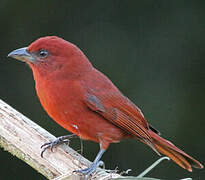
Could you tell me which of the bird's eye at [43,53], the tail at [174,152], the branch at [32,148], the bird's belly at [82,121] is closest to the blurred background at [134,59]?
the tail at [174,152]

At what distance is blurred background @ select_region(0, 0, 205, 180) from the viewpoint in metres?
6.87

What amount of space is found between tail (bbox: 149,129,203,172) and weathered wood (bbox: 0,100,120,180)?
1.22 meters

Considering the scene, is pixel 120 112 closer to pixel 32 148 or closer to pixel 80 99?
pixel 80 99

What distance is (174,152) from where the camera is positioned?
5238mm

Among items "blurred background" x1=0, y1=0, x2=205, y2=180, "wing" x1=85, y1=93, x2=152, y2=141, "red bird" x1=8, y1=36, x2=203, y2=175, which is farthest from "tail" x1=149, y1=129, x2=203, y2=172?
"blurred background" x1=0, y1=0, x2=205, y2=180

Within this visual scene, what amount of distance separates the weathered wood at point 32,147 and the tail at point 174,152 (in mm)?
1216

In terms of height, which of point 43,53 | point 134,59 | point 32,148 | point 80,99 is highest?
point 134,59

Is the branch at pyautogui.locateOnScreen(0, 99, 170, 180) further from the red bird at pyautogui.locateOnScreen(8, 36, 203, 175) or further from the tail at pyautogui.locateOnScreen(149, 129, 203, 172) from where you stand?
the tail at pyautogui.locateOnScreen(149, 129, 203, 172)

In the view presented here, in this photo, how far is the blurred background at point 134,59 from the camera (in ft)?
22.5

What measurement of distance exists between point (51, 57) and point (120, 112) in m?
0.82

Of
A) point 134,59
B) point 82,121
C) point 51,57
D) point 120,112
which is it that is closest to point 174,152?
point 120,112

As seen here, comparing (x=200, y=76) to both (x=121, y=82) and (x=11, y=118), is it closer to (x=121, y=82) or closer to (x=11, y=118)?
(x=121, y=82)

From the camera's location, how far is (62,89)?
4863mm

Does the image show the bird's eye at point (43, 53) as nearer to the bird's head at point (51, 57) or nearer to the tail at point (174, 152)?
the bird's head at point (51, 57)
